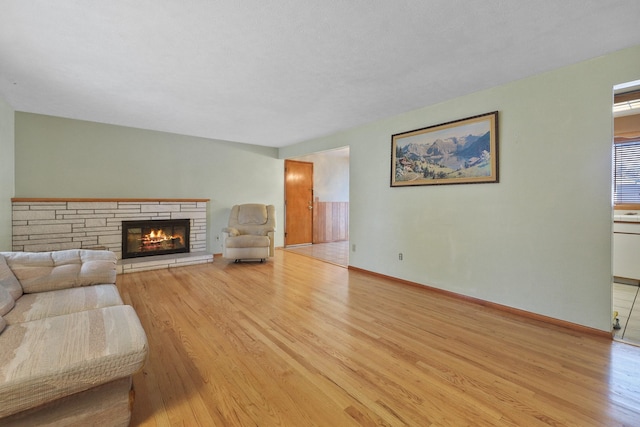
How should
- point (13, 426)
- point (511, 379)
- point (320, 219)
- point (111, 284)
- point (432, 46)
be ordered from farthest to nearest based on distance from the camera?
point (320, 219), point (111, 284), point (432, 46), point (511, 379), point (13, 426)

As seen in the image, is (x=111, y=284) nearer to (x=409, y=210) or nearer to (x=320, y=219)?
(x=409, y=210)

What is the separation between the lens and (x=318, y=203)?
23.3 feet

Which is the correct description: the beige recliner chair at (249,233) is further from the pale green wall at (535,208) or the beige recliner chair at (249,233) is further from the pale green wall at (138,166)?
the pale green wall at (535,208)

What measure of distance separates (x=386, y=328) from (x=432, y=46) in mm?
2327

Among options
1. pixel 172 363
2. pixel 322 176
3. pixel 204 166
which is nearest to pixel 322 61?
pixel 172 363

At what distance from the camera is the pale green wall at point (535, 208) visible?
90.7 inches

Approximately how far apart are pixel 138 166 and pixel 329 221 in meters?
4.40

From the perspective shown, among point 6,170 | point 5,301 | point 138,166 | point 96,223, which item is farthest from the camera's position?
point 138,166

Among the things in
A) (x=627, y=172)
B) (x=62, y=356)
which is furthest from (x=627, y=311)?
(x=62, y=356)

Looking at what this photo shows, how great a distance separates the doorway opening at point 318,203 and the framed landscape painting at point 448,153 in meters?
2.61

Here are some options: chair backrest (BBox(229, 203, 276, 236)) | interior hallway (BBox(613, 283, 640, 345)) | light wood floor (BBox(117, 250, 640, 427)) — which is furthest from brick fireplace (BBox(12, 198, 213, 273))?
interior hallway (BBox(613, 283, 640, 345))

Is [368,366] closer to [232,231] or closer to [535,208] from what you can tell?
[535,208]

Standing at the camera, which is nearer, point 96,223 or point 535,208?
point 535,208

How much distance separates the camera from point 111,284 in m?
2.37
